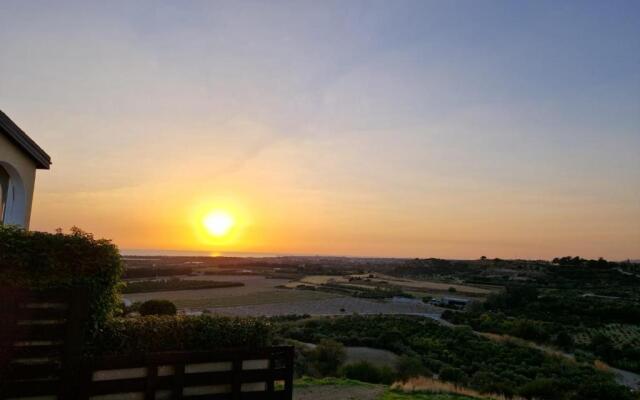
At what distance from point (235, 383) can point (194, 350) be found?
0.79 m

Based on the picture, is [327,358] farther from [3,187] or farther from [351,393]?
[3,187]

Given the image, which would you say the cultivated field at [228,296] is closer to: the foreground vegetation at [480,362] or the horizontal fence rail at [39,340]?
the foreground vegetation at [480,362]

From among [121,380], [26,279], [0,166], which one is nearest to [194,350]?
[121,380]

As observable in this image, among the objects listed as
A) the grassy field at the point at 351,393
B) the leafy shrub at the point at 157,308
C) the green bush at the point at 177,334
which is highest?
the green bush at the point at 177,334

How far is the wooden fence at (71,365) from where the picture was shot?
235 inches

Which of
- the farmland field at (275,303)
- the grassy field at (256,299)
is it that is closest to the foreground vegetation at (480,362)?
the farmland field at (275,303)

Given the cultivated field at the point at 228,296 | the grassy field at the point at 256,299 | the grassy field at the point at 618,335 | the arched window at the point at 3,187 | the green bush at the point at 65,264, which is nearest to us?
the green bush at the point at 65,264

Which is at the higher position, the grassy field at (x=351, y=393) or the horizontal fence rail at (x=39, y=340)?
the horizontal fence rail at (x=39, y=340)

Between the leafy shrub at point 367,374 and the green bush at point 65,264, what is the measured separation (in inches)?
458

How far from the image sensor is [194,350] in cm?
724

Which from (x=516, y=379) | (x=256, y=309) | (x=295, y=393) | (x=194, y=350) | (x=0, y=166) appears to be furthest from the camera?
(x=256, y=309)

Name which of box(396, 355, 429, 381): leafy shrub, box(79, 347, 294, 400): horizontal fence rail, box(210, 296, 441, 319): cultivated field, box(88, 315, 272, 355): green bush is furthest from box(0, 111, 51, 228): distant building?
box(210, 296, 441, 319): cultivated field

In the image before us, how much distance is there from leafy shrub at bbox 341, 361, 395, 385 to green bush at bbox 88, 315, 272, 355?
32.1 feet

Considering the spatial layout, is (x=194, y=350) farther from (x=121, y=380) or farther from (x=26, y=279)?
(x=26, y=279)
